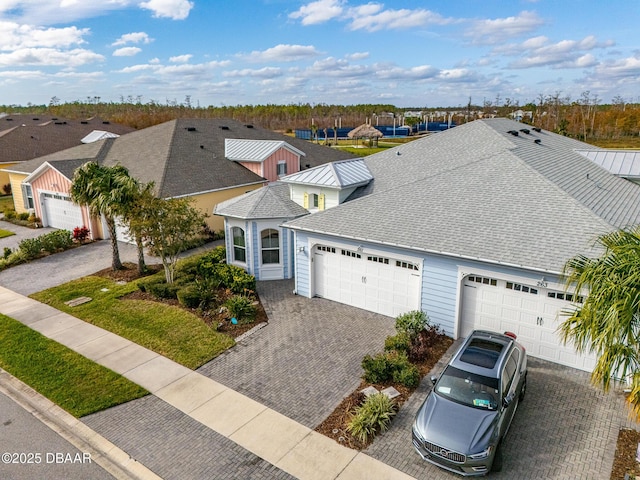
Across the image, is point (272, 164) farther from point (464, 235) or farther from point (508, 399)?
point (508, 399)

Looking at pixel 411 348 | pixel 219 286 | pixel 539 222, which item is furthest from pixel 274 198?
pixel 539 222

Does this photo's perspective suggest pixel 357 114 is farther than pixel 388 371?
Yes

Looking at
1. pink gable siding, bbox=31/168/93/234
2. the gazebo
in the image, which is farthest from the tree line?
pink gable siding, bbox=31/168/93/234

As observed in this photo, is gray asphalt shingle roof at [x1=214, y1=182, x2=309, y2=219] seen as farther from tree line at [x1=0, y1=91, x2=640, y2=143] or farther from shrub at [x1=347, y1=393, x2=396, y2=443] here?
tree line at [x1=0, y1=91, x2=640, y2=143]

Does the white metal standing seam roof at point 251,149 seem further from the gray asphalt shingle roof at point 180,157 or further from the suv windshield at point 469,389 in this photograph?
the suv windshield at point 469,389

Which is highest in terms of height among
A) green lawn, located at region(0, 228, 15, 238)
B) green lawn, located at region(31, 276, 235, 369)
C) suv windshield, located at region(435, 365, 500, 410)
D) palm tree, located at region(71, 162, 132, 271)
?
palm tree, located at region(71, 162, 132, 271)

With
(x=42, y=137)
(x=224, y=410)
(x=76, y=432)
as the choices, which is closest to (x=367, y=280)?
(x=224, y=410)
